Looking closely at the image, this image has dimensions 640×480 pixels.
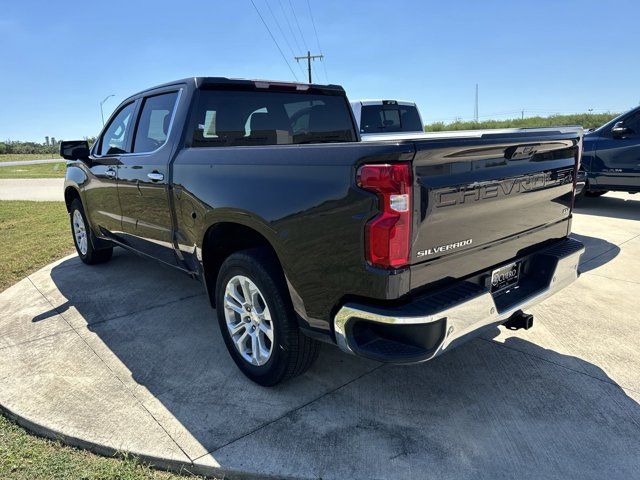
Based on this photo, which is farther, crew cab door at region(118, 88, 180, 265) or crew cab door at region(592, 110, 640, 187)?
crew cab door at region(592, 110, 640, 187)

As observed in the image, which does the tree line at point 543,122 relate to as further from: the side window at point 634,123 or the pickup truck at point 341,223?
the pickup truck at point 341,223

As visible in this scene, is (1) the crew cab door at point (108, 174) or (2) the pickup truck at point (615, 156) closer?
(1) the crew cab door at point (108, 174)

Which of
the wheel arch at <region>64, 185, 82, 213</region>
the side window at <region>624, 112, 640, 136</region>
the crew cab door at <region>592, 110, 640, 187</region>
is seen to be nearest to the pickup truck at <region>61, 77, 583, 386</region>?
the wheel arch at <region>64, 185, 82, 213</region>

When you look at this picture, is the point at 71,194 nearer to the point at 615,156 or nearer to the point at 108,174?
the point at 108,174

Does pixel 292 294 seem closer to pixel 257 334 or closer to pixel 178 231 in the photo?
pixel 257 334

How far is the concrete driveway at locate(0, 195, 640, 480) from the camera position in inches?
94.2

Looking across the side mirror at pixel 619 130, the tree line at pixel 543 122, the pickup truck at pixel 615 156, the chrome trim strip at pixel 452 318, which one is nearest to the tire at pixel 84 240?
the chrome trim strip at pixel 452 318

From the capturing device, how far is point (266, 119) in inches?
155

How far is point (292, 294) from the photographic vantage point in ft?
8.60

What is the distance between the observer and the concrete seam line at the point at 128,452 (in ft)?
7.69

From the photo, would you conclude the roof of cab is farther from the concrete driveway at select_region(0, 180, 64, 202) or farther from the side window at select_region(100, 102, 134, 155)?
the concrete driveway at select_region(0, 180, 64, 202)

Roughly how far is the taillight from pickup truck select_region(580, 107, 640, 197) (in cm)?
720

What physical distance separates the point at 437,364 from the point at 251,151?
1.88 metres

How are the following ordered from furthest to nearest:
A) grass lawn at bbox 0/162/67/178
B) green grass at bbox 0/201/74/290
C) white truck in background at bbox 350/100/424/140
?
grass lawn at bbox 0/162/67/178 < white truck in background at bbox 350/100/424/140 < green grass at bbox 0/201/74/290
